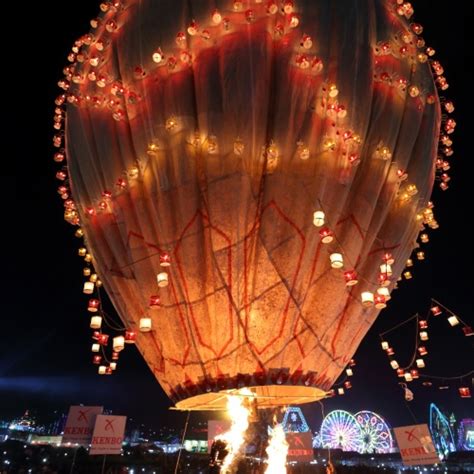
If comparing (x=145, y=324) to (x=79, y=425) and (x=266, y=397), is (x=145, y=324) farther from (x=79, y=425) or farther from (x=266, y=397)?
(x=79, y=425)

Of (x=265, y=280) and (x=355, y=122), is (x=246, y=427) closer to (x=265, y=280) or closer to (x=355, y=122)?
(x=265, y=280)

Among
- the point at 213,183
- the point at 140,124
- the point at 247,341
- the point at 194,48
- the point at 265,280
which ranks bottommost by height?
the point at 247,341

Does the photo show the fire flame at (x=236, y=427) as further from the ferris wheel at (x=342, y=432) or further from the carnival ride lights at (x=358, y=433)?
the ferris wheel at (x=342, y=432)

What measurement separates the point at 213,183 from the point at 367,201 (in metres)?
2.25

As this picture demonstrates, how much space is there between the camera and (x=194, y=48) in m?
6.48

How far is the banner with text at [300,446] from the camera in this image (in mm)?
9562

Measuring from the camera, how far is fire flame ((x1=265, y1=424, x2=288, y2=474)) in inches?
252

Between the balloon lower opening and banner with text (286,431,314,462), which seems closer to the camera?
the balloon lower opening

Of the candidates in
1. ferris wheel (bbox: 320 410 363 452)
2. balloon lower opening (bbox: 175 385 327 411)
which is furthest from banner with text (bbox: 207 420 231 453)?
ferris wheel (bbox: 320 410 363 452)

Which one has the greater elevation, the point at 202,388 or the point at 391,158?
the point at 391,158

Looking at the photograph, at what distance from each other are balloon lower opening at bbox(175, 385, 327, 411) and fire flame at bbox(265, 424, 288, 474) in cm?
40

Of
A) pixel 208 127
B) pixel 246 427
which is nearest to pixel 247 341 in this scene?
pixel 246 427

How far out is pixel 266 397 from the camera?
5938 mm

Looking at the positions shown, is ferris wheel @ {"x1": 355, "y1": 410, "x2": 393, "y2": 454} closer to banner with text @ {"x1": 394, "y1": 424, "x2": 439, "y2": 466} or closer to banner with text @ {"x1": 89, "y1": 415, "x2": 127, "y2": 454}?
banner with text @ {"x1": 394, "y1": 424, "x2": 439, "y2": 466}
